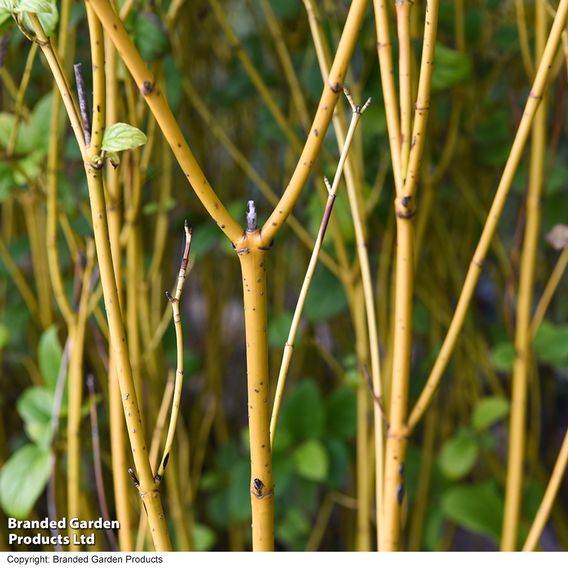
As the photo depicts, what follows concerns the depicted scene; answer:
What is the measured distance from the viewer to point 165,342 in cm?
70

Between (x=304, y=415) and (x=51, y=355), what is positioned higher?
(x=51, y=355)

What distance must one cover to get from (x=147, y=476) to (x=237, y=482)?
52 centimetres

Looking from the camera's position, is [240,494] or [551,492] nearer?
[551,492]

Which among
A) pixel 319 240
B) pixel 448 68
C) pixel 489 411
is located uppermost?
pixel 448 68

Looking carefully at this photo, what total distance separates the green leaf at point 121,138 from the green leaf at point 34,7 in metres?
0.05

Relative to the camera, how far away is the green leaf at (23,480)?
0.52 meters

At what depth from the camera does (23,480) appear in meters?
0.53

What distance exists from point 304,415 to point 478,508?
20cm

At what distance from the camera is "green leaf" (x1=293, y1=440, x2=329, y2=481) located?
2.17 feet

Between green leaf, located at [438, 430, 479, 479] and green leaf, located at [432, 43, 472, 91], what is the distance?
1.23 feet

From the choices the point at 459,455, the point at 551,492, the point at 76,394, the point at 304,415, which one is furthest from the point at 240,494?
the point at 551,492

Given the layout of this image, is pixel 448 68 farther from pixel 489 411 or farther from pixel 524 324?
pixel 489 411

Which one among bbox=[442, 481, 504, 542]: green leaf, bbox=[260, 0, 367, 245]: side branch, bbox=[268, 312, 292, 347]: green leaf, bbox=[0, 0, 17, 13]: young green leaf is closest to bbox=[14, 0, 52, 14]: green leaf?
bbox=[0, 0, 17, 13]: young green leaf
